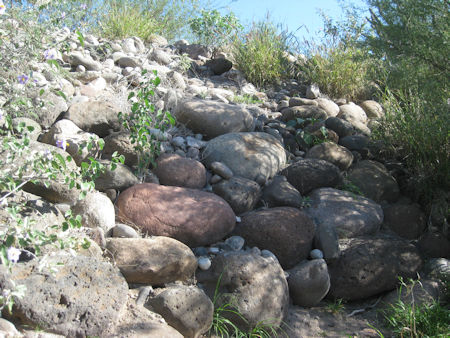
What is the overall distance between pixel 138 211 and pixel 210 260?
2.16ft

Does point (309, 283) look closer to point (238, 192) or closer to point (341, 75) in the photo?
point (238, 192)

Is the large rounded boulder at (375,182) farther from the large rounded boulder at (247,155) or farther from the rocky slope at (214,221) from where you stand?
the large rounded boulder at (247,155)

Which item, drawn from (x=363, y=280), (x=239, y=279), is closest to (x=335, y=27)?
(x=363, y=280)

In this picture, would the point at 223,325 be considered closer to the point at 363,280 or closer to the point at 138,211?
the point at 138,211

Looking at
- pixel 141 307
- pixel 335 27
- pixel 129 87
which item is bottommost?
pixel 141 307

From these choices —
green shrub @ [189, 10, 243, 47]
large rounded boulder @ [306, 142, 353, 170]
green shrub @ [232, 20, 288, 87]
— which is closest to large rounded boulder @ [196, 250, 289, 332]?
large rounded boulder @ [306, 142, 353, 170]

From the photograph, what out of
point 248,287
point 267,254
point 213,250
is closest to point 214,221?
point 213,250

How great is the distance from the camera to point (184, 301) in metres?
3.16

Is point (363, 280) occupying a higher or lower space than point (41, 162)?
lower

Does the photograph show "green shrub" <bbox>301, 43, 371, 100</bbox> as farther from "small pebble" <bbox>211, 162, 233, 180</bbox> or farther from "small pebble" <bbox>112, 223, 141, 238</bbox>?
"small pebble" <bbox>112, 223, 141, 238</bbox>

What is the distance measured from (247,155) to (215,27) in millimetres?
4226

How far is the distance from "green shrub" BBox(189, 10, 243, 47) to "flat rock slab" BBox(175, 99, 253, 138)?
3.28 m

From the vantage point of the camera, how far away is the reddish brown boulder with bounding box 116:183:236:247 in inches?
147

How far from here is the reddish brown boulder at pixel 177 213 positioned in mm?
3723
